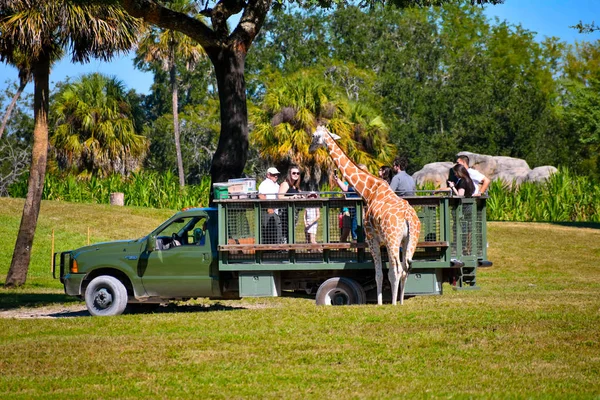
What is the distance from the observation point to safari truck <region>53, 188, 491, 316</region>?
1518 cm

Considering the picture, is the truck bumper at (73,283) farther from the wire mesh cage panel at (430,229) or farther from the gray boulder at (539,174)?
the gray boulder at (539,174)

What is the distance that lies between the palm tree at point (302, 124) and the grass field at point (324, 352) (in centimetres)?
2455

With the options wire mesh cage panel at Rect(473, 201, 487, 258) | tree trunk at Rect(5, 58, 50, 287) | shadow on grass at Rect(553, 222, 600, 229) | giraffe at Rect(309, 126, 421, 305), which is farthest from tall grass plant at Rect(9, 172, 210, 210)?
giraffe at Rect(309, 126, 421, 305)

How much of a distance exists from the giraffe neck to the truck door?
90.5 inches

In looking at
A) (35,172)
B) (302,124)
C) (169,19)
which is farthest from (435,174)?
(169,19)

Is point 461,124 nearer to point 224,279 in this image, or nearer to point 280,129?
point 280,129

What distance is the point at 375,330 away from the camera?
1280 centimetres

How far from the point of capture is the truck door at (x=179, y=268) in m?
15.6

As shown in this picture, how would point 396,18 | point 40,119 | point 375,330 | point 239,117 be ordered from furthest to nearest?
point 396,18 < point 40,119 < point 239,117 < point 375,330

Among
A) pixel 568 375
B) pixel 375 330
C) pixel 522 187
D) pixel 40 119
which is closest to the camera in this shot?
pixel 568 375

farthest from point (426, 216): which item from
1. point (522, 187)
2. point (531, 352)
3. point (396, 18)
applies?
point (396, 18)

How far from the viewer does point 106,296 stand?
626 inches

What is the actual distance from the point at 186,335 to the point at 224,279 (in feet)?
9.39

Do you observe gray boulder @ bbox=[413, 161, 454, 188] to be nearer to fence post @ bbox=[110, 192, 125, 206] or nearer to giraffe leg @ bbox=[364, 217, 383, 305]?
fence post @ bbox=[110, 192, 125, 206]
